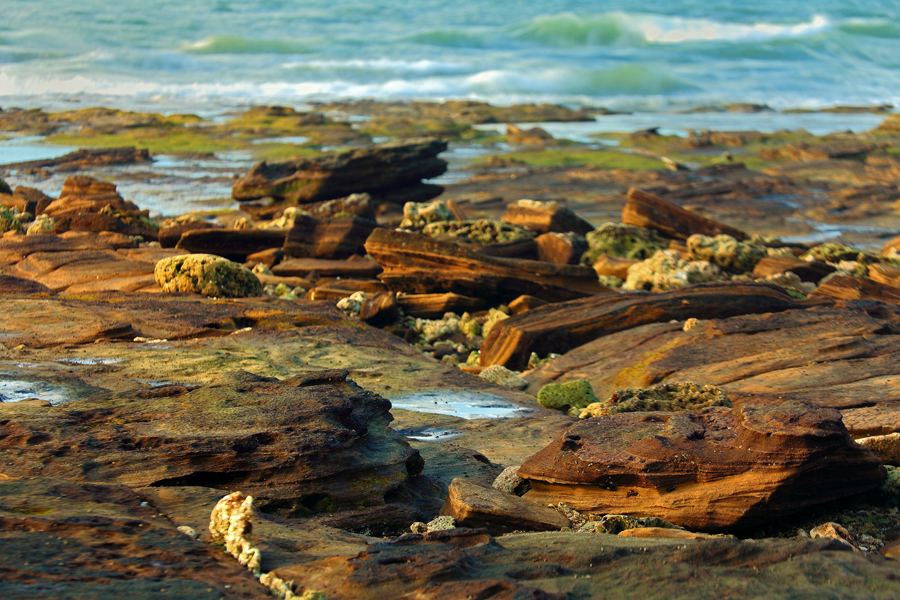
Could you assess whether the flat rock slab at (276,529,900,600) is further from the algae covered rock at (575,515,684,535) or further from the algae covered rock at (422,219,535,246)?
the algae covered rock at (422,219,535,246)

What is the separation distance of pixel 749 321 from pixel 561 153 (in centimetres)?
2467

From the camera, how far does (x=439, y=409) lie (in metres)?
6.50

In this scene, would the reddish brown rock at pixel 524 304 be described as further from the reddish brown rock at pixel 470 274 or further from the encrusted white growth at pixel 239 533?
the encrusted white growth at pixel 239 533

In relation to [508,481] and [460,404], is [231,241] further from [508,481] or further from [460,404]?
[508,481]

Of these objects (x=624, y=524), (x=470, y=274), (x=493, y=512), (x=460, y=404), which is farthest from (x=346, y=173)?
(x=624, y=524)

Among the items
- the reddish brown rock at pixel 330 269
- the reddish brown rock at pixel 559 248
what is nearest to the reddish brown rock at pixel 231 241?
the reddish brown rock at pixel 330 269

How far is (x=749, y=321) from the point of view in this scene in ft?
26.4

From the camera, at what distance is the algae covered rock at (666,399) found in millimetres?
5441

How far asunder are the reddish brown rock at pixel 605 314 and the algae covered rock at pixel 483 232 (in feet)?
14.4

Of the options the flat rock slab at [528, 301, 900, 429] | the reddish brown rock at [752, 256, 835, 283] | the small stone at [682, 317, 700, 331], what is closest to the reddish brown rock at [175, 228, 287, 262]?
the flat rock slab at [528, 301, 900, 429]

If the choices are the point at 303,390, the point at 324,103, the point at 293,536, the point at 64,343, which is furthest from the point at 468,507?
the point at 324,103

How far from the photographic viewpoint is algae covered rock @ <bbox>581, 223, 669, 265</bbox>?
47.3 ft

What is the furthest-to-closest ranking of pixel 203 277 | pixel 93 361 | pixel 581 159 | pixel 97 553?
pixel 581 159 → pixel 203 277 → pixel 93 361 → pixel 97 553

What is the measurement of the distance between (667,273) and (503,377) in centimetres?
516
